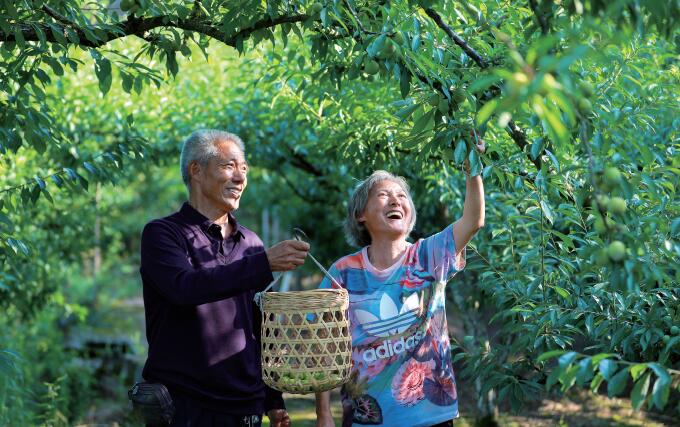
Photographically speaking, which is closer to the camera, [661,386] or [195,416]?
[661,386]

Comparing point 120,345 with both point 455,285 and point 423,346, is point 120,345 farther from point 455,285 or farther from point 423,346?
point 423,346

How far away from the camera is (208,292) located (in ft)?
9.34

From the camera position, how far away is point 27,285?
6172 mm

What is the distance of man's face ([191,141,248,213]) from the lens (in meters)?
3.22

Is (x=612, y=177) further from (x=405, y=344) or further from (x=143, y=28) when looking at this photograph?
(x=143, y=28)

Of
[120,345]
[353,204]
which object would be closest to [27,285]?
[353,204]

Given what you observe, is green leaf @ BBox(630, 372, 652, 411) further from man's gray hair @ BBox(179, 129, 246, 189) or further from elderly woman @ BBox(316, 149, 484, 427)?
man's gray hair @ BBox(179, 129, 246, 189)

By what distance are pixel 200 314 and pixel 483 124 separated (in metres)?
1.16

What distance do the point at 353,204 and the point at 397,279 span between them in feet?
1.44

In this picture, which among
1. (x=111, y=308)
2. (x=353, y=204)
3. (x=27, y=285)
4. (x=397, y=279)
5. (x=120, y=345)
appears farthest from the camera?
(x=111, y=308)

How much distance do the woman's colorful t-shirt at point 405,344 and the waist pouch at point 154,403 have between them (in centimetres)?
62

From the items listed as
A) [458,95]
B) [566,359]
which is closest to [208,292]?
[458,95]

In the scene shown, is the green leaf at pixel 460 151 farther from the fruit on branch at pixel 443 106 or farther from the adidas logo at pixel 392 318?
the adidas logo at pixel 392 318

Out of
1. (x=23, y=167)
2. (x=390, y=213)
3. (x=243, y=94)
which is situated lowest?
(x=390, y=213)
